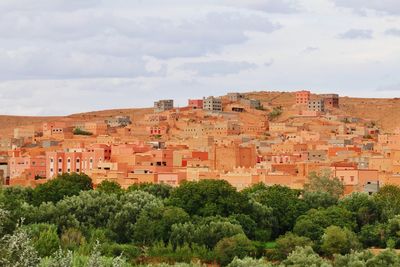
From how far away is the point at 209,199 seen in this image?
43.7m

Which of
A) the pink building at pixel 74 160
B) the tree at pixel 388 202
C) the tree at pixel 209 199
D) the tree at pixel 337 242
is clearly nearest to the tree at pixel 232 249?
the tree at pixel 337 242

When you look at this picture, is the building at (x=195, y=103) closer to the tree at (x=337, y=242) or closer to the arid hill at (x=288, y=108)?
the arid hill at (x=288, y=108)

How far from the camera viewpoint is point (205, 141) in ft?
279

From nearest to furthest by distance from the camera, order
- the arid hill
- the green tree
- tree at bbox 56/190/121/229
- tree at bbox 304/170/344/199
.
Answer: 1. the green tree
2. tree at bbox 56/190/121/229
3. tree at bbox 304/170/344/199
4. the arid hill

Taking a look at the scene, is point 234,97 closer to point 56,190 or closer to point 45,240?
point 56,190

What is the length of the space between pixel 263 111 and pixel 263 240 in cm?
8256

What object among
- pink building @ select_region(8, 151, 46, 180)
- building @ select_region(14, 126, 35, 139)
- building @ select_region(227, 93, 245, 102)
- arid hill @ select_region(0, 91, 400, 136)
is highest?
building @ select_region(227, 93, 245, 102)

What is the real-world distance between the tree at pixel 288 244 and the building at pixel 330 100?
92497 millimetres

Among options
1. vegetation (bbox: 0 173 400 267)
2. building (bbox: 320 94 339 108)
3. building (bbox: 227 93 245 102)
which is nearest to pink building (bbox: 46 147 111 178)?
vegetation (bbox: 0 173 400 267)

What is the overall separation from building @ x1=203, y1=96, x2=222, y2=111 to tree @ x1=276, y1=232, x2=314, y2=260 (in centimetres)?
7961

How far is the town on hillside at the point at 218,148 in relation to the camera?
63594 millimetres

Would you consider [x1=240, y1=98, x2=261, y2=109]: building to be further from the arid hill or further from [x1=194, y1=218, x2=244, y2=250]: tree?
[x1=194, y1=218, x2=244, y2=250]: tree

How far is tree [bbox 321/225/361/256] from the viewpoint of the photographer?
3775 cm

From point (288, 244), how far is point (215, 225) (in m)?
2.88
